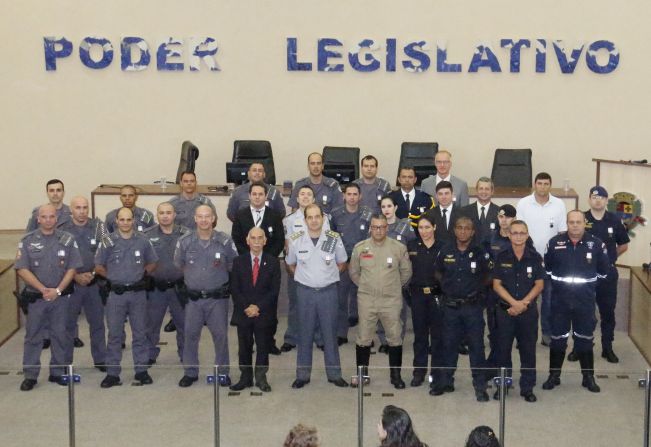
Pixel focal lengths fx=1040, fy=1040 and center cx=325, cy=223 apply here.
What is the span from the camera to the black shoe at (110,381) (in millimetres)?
6254

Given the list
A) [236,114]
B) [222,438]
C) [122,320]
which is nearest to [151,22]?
[236,114]

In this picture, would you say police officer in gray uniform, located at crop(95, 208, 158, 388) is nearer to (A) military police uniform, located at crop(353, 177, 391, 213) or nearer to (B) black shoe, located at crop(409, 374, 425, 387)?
(A) military police uniform, located at crop(353, 177, 391, 213)

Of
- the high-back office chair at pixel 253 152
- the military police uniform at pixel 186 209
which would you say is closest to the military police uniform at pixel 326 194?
the military police uniform at pixel 186 209

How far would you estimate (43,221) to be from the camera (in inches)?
307

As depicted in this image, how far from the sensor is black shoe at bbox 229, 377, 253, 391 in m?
6.14

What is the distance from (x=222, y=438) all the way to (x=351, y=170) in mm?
5453

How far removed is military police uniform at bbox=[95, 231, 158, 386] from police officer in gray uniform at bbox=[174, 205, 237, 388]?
0.94 ft

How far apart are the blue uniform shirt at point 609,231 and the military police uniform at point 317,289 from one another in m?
2.17

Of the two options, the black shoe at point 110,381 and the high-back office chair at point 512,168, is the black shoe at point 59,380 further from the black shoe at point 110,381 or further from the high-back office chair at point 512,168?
the high-back office chair at point 512,168

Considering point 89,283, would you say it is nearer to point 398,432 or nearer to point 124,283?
point 124,283

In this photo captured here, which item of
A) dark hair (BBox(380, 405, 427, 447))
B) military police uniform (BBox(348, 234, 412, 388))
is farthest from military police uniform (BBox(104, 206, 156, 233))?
dark hair (BBox(380, 405, 427, 447))

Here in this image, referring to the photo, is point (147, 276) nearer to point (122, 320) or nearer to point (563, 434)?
point (122, 320)

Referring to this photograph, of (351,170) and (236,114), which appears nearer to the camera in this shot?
(351,170)

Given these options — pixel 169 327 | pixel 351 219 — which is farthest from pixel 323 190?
pixel 169 327
